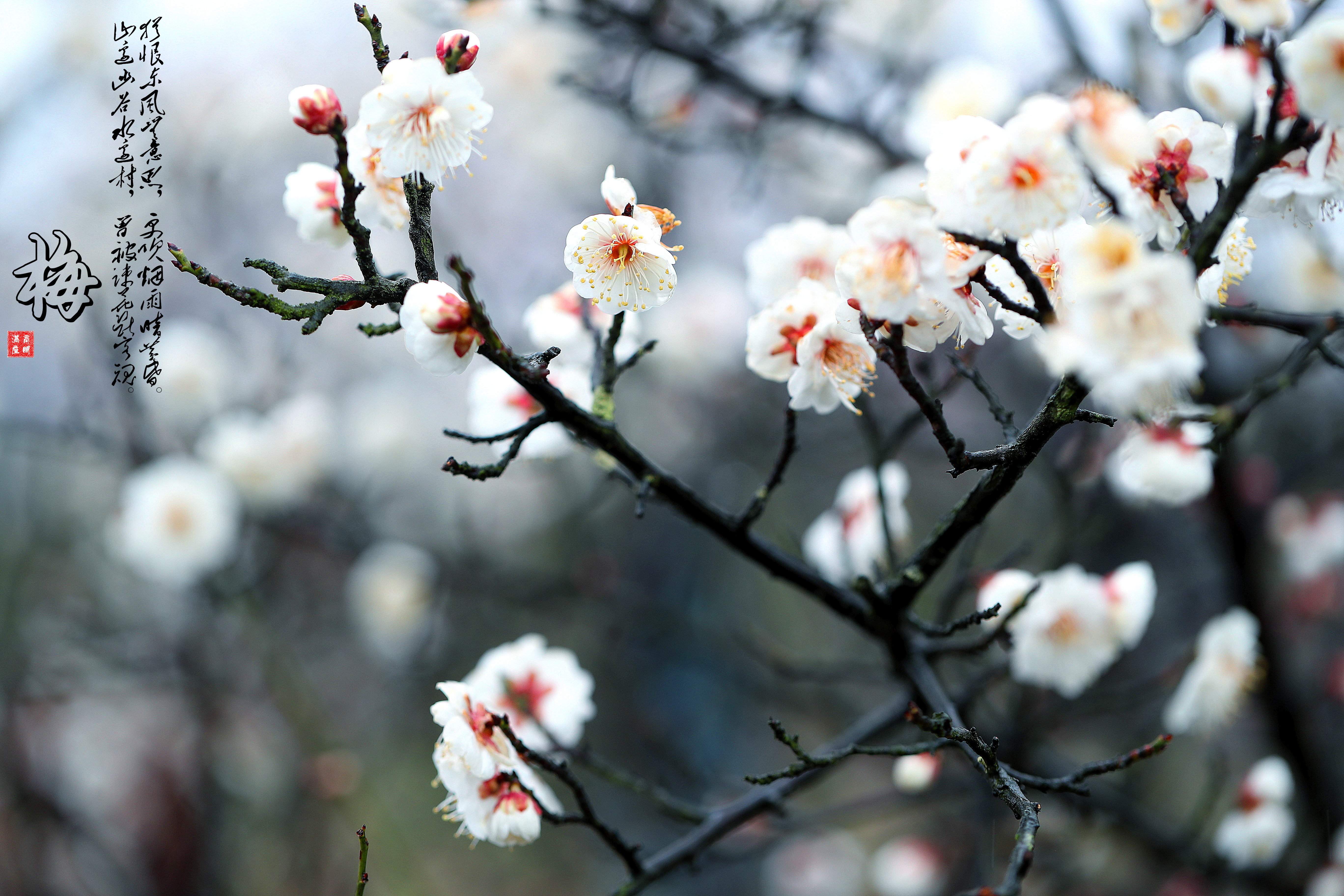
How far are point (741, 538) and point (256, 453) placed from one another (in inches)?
120

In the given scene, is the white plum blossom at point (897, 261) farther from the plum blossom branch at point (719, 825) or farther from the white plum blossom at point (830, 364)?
the plum blossom branch at point (719, 825)

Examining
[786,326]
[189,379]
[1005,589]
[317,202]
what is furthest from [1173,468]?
[189,379]

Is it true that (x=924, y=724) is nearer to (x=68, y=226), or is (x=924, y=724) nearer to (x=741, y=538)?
(x=741, y=538)

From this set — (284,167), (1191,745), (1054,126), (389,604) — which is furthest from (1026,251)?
(1191,745)

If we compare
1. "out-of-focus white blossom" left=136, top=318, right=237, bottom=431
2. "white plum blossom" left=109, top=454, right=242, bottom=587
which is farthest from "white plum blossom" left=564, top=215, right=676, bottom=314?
"out-of-focus white blossom" left=136, top=318, right=237, bottom=431

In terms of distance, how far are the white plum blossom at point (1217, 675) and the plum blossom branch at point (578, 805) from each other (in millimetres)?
1532

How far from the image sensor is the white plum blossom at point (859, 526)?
6.19 ft

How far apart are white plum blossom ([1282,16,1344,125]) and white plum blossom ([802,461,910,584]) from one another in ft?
3.51

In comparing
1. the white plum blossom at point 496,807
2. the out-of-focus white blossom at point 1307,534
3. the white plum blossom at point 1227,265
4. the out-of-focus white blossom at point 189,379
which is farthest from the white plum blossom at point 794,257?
the out-of-focus white blossom at point 189,379

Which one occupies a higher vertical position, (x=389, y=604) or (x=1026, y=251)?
(x=389, y=604)

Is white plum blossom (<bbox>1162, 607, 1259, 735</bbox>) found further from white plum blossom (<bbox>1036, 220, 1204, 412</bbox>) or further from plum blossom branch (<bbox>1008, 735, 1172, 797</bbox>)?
white plum blossom (<bbox>1036, 220, 1204, 412</bbox>)

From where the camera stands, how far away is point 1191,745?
5574 millimetres

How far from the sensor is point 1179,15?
3.33ft

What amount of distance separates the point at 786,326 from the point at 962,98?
1.99 metres
